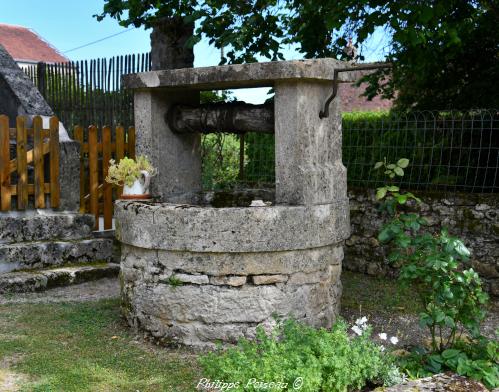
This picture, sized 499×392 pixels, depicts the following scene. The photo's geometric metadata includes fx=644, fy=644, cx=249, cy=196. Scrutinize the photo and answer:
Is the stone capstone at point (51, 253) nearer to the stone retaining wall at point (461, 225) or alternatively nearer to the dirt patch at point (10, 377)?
the dirt patch at point (10, 377)

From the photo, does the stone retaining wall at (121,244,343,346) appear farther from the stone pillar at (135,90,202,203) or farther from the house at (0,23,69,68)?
the house at (0,23,69,68)

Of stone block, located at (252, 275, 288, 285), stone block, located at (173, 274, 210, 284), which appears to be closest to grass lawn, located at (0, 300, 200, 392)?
stone block, located at (173, 274, 210, 284)

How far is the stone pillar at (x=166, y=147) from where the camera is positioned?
5918 mm

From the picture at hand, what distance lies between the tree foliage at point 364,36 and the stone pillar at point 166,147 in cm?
214

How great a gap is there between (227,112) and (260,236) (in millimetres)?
1354

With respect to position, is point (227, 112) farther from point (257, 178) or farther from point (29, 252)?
point (257, 178)

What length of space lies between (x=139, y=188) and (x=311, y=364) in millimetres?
2823

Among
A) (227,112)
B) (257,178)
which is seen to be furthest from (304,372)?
(257,178)

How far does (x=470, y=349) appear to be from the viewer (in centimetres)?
433

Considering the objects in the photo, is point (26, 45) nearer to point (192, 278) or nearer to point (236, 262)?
point (192, 278)

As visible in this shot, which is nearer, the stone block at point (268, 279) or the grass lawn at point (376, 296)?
the stone block at point (268, 279)

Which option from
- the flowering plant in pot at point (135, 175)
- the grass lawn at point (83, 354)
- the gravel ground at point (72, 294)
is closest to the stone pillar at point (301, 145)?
the flowering plant in pot at point (135, 175)

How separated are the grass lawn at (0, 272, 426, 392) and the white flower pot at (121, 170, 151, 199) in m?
1.09

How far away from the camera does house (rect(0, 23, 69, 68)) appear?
2961 centimetres
